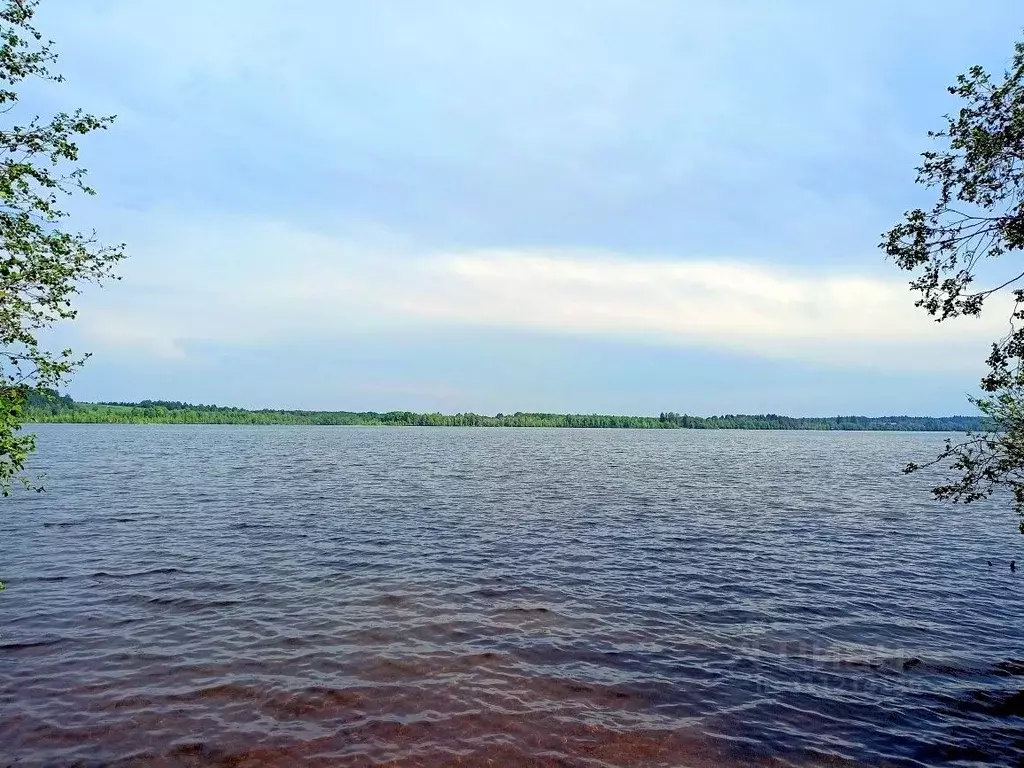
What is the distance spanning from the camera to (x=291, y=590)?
2302cm

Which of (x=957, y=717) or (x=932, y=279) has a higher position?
(x=932, y=279)

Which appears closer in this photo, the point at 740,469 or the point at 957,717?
the point at 957,717

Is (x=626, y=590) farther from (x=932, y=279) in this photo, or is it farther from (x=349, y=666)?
(x=932, y=279)

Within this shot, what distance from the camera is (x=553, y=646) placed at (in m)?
18.1

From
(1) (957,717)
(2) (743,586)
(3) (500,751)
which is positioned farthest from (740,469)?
(3) (500,751)

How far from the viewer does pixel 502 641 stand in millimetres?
18312

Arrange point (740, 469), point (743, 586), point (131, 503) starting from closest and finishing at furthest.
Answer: point (743, 586)
point (131, 503)
point (740, 469)

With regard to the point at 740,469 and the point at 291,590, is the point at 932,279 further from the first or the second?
the point at 740,469

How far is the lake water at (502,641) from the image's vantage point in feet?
42.6

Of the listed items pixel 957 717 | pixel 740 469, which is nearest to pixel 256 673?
pixel 957 717

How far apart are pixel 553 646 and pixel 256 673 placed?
336 inches

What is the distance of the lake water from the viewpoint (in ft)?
42.6

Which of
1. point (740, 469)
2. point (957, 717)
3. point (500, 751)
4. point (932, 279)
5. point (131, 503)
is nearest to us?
point (500, 751)

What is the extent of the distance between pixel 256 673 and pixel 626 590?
14.4m
